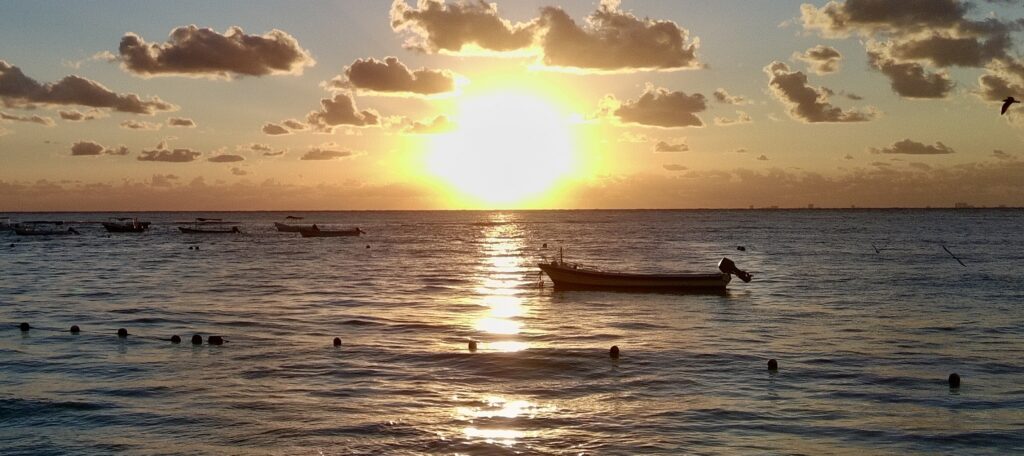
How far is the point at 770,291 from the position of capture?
56844mm

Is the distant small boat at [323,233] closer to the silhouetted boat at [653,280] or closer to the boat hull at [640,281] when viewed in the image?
the boat hull at [640,281]

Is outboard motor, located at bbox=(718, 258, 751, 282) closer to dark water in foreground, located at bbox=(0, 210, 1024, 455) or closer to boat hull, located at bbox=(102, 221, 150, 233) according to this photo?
dark water in foreground, located at bbox=(0, 210, 1024, 455)

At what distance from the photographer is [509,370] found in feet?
92.6

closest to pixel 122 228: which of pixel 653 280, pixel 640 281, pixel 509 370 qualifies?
pixel 640 281

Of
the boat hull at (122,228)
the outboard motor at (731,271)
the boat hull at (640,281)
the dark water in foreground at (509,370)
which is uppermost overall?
the boat hull at (122,228)

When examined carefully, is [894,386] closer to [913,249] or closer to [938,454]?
[938,454]

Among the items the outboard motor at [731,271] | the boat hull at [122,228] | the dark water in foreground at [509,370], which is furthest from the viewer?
the boat hull at [122,228]

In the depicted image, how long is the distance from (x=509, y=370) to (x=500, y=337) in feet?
23.9

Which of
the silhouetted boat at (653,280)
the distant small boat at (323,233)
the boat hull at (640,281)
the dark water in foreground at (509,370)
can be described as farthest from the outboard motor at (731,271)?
the distant small boat at (323,233)

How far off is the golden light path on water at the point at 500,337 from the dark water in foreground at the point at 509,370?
12 cm

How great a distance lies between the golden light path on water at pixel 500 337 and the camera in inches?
803

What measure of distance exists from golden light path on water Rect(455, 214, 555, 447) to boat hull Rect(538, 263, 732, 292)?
367 centimetres

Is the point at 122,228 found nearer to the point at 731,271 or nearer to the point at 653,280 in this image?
the point at 653,280

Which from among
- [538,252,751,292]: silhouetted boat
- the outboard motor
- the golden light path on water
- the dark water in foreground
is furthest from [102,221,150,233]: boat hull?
the outboard motor
